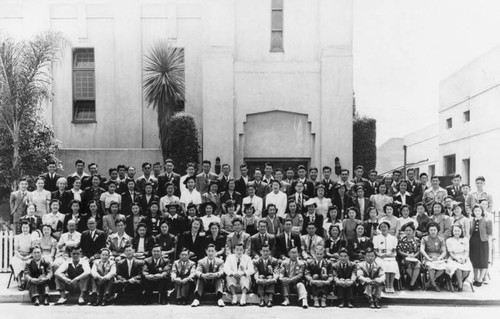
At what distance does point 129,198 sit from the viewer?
11883mm

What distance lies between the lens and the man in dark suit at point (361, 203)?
38.6ft

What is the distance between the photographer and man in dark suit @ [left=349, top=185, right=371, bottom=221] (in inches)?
463

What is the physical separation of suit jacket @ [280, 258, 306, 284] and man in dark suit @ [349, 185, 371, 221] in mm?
2161

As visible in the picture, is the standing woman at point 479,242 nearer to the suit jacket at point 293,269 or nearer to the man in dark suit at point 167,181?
the suit jacket at point 293,269

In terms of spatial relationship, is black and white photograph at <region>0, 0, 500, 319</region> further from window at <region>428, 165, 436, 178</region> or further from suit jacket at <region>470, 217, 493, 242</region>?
window at <region>428, 165, 436, 178</region>

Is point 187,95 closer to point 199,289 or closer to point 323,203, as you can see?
point 323,203

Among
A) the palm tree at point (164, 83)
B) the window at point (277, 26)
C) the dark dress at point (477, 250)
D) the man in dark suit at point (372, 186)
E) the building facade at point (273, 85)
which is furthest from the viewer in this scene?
the palm tree at point (164, 83)

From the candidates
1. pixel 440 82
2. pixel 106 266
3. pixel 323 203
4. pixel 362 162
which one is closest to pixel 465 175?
pixel 440 82

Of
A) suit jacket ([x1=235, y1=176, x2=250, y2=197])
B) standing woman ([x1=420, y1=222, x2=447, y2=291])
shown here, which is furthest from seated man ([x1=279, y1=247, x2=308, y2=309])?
suit jacket ([x1=235, y1=176, x2=250, y2=197])

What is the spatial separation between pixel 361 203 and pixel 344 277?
88.7 inches

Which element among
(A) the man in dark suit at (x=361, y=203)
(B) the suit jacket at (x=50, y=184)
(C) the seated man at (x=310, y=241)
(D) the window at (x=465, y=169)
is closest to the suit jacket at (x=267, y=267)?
(C) the seated man at (x=310, y=241)

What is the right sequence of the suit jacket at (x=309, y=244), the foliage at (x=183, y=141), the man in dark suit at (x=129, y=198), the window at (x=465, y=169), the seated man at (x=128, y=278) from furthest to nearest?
the window at (x=465, y=169), the foliage at (x=183, y=141), the man in dark suit at (x=129, y=198), the suit jacket at (x=309, y=244), the seated man at (x=128, y=278)

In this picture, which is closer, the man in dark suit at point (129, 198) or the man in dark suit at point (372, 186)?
the man in dark suit at point (129, 198)

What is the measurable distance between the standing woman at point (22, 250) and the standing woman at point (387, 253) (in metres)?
6.99
